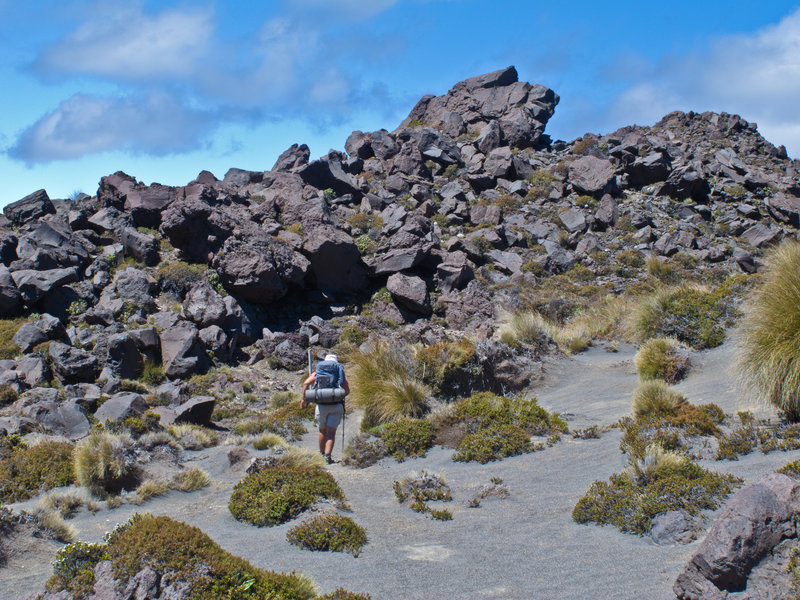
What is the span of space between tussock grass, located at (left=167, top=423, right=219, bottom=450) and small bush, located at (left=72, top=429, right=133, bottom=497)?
2361 mm

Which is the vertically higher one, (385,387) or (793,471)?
(385,387)

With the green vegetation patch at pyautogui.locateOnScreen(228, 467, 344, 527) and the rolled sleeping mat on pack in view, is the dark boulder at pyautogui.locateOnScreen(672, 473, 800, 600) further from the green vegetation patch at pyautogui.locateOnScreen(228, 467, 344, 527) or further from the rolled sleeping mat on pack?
the rolled sleeping mat on pack

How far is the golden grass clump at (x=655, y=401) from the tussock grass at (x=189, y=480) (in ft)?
20.9

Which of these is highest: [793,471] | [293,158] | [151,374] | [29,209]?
[293,158]

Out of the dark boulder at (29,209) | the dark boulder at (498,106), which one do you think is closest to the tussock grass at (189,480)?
the dark boulder at (29,209)

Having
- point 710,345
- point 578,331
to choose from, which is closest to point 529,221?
point 578,331

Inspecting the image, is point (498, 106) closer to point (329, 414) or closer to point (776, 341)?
point (329, 414)

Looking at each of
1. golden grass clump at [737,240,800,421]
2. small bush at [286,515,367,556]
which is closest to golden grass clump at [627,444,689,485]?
golden grass clump at [737,240,800,421]

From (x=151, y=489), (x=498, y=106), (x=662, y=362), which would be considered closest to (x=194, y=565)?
(x=151, y=489)

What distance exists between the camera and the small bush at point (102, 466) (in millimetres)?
7832

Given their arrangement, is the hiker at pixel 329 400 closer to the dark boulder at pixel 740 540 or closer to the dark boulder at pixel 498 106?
the dark boulder at pixel 740 540

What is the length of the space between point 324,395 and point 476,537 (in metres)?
3.90

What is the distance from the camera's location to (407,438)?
9.57 metres

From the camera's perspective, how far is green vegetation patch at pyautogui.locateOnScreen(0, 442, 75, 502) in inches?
317
